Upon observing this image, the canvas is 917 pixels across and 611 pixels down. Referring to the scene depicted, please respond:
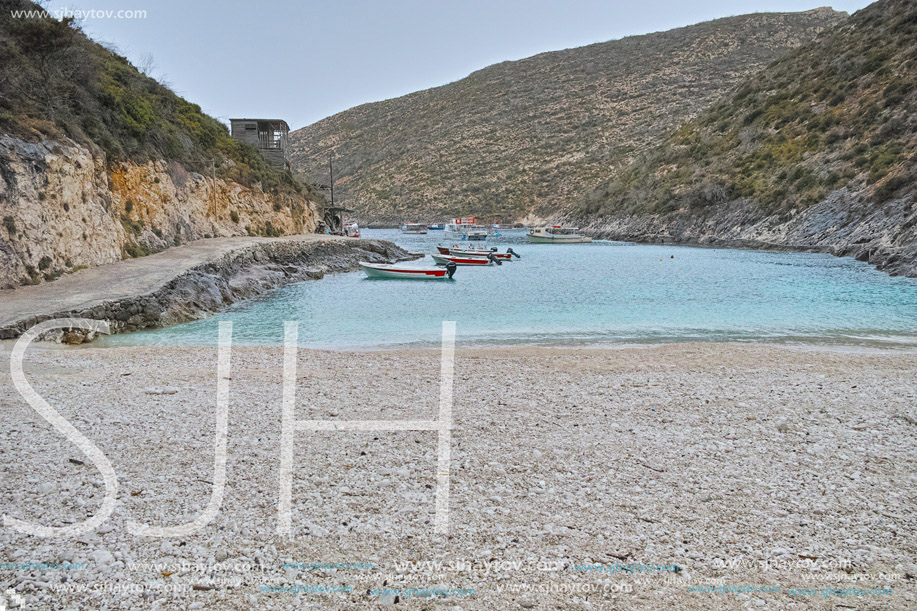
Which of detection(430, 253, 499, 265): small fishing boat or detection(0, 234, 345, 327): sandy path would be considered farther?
detection(430, 253, 499, 265): small fishing boat

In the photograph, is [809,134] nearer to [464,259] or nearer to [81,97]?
[464,259]

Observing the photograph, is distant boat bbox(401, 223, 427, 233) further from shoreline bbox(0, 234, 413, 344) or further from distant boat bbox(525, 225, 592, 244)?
shoreline bbox(0, 234, 413, 344)

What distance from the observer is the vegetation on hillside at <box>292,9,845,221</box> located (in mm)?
80625

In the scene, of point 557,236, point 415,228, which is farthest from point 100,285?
point 415,228

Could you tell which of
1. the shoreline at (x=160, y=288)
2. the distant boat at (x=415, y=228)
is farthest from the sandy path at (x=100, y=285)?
the distant boat at (x=415, y=228)

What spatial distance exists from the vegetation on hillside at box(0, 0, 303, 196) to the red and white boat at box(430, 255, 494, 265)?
1423cm

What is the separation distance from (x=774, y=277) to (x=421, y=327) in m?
20.4

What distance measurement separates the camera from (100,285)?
13.9 meters

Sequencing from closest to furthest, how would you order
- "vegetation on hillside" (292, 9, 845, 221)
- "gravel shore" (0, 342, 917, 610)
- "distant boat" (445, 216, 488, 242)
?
"gravel shore" (0, 342, 917, 610) < "distant boat" (445, 216, 488, 242) < "vegetation on hillside" (292, 9, 845, 221)

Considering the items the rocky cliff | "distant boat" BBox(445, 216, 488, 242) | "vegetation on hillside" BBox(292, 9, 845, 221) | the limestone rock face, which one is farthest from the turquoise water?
"vegetation on hillside" BBox(292, 9, 845, 221)

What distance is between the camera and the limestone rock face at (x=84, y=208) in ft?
42.3

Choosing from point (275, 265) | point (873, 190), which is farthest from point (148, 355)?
point (873, 190)

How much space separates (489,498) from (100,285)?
13621 millimetres

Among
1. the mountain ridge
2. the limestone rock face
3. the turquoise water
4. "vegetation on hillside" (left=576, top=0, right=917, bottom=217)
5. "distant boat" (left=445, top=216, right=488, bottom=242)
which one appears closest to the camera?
the limestone rock face
